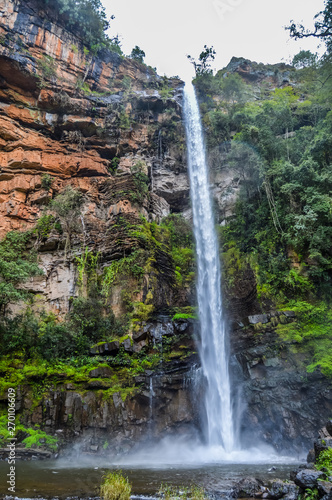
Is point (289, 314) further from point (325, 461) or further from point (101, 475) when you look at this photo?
point (101, 475)

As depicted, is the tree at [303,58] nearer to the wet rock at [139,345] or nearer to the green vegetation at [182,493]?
the wet rock at [139,345]

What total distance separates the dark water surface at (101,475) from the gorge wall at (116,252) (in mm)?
2540

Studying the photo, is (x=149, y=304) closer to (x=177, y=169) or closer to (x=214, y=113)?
(x=177, y=169)

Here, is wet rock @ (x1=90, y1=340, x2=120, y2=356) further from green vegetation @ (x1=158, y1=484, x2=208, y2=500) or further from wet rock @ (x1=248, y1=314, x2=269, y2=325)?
green vegetation @ (x1=158, y1=484, x2=208, y2=500)

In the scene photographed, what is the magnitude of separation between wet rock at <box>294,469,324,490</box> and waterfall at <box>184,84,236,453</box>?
7.37 m

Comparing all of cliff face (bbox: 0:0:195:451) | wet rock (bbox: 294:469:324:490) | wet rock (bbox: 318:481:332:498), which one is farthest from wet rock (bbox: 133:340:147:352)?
wet rock (bbox: 318:481:332:498)

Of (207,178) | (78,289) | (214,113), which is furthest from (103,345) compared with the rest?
(214,113)

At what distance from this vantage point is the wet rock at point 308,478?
5.50 m

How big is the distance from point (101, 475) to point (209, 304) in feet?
34.1

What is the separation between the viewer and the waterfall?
13070 mm

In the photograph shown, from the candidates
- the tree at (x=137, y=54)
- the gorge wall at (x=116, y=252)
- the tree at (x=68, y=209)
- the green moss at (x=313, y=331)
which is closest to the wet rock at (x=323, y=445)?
the green moss at (x=313, y=331)

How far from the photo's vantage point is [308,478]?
5605mm

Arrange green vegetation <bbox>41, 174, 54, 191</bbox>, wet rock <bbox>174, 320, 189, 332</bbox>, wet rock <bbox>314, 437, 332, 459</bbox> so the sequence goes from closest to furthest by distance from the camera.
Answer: wet rock <bbox>314, 437, 332, 459</bbox> → wet rock <bbox>174, 320, 189, 332</bbox> → green vegetation <bbox>41, 174, 54, 191</bbox>

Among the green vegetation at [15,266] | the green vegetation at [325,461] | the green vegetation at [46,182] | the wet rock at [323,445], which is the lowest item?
the green vegetation at [325,461]
